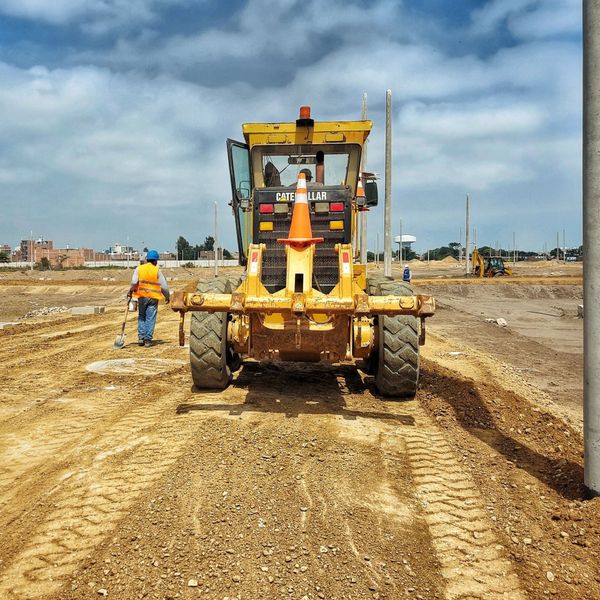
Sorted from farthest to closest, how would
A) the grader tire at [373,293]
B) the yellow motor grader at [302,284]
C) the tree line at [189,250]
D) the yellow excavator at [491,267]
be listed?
the tree line at [189,250] < the yellow excavator at [491,267] < the grader tire at [373,293] < the yellow motor grader at [302,284]

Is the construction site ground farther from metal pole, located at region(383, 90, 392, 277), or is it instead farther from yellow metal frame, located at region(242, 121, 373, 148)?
metal pole, located at region(383, 90, 392, 277)

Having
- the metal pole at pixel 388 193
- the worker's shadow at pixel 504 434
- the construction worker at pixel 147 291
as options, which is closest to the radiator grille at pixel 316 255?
the worker's shadow at pixel 504 434

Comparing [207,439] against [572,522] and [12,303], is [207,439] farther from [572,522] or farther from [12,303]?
[12,303]

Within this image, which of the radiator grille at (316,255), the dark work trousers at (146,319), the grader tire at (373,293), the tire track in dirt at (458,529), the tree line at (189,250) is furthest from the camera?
the tree line at (189,250)

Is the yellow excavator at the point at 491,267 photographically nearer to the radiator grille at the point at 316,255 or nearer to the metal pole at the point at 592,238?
the radiator grille at the point at 316,255

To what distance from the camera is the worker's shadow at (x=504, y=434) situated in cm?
377

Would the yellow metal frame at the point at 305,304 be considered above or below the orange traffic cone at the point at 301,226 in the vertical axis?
below

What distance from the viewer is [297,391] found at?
615 cm

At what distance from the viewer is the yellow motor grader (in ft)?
15.6

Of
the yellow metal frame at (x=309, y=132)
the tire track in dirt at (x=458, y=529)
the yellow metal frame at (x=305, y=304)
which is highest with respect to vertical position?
the yellow metal frame at (x=309, y=132)

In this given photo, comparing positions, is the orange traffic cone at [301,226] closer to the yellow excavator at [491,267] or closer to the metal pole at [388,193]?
the metal pole at [388,193]

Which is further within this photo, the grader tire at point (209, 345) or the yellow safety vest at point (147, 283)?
the yellow safety vest at point (147, 283)

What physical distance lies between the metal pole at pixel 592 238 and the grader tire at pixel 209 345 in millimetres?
3536

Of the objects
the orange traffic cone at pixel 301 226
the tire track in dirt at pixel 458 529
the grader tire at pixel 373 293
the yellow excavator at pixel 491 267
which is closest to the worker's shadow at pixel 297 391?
the grader tire at pixel 373 293
